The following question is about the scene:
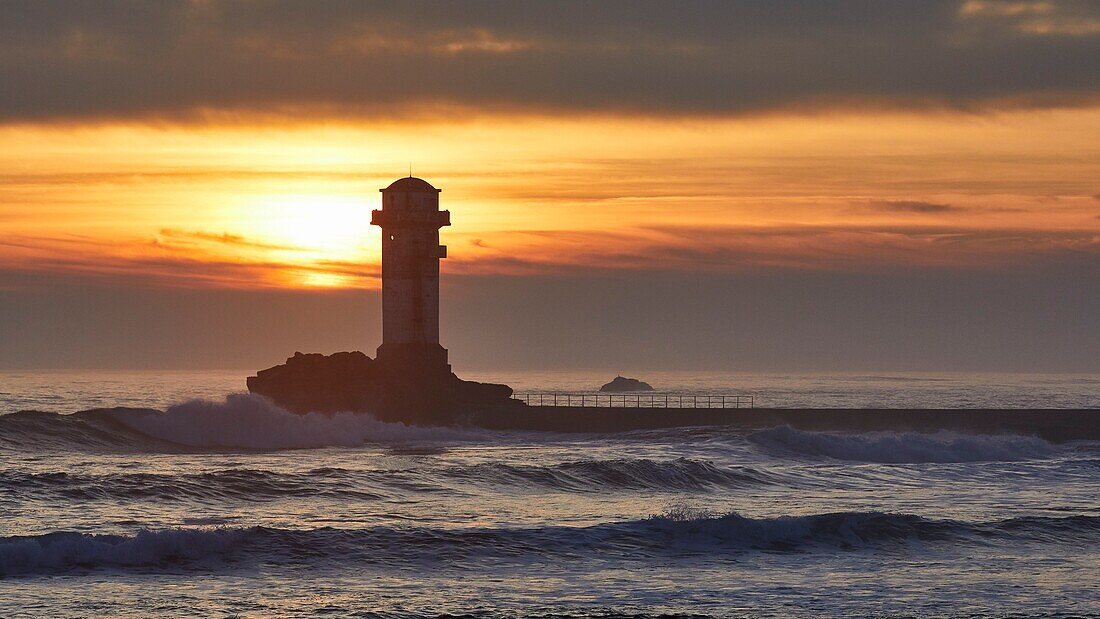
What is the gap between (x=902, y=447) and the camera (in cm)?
5188

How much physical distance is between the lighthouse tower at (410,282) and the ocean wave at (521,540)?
36.1 metres

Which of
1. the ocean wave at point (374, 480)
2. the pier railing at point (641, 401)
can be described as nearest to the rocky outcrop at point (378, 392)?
the pier railing at point (641, 401)

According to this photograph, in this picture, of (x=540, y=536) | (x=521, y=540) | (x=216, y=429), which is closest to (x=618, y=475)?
(x=540, y=536)

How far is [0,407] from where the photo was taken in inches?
3440

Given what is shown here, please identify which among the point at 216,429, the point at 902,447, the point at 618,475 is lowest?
the point at 618,475

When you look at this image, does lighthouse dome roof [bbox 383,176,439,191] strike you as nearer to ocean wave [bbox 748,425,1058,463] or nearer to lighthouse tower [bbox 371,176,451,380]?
lighthouse tower [bbox 371,176,451,380]

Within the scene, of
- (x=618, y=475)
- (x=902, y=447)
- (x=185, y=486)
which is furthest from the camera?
(x=902, y=447)

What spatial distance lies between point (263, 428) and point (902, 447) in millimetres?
27065

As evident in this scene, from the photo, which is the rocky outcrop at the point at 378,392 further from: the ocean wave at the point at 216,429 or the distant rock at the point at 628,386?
the distant rock at the point at 628,386

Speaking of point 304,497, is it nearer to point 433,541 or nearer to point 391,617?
point 433,541

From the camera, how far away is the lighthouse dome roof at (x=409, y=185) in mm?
64750

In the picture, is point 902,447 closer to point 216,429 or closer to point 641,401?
point 216,429

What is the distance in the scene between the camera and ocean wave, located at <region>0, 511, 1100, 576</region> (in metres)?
23.8

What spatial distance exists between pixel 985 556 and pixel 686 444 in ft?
86.1
